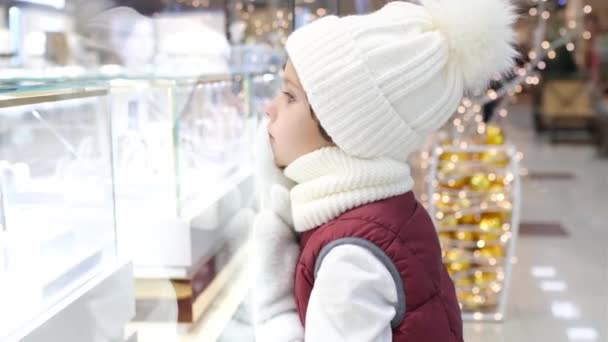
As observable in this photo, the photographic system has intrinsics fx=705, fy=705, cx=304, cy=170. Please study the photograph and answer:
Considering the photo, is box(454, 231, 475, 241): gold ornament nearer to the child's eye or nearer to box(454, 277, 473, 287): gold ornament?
box(454, 277, 473, 287): gold ornament

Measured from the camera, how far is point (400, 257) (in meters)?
0.97

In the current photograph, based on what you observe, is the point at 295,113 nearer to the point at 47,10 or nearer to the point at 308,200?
the point at 308,200

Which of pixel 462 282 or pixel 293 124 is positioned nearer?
pixel 293 124

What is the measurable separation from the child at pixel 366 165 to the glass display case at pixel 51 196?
26 centimetres

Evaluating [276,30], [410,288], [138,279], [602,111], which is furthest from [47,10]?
[602,111]

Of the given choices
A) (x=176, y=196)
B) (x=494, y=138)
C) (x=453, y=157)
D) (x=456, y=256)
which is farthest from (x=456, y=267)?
(x=176, y=196)

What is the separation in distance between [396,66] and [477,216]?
Answer: 2145mm

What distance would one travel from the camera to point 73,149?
107 centimetres

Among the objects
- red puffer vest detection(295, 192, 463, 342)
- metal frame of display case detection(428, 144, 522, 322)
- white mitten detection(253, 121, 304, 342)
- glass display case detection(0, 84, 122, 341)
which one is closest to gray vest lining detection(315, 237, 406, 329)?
red puffer vest detection(295, 192, 463, 342)

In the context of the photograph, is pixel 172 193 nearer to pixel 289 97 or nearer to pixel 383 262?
pixel 289 97

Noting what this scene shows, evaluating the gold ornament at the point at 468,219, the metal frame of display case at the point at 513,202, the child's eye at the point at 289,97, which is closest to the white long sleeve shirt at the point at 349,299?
the child's eye at the point at 289,97

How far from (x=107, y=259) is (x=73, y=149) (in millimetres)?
184

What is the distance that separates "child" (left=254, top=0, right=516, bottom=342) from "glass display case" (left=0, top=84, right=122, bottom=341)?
0.84 feet

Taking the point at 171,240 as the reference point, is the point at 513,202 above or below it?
below
